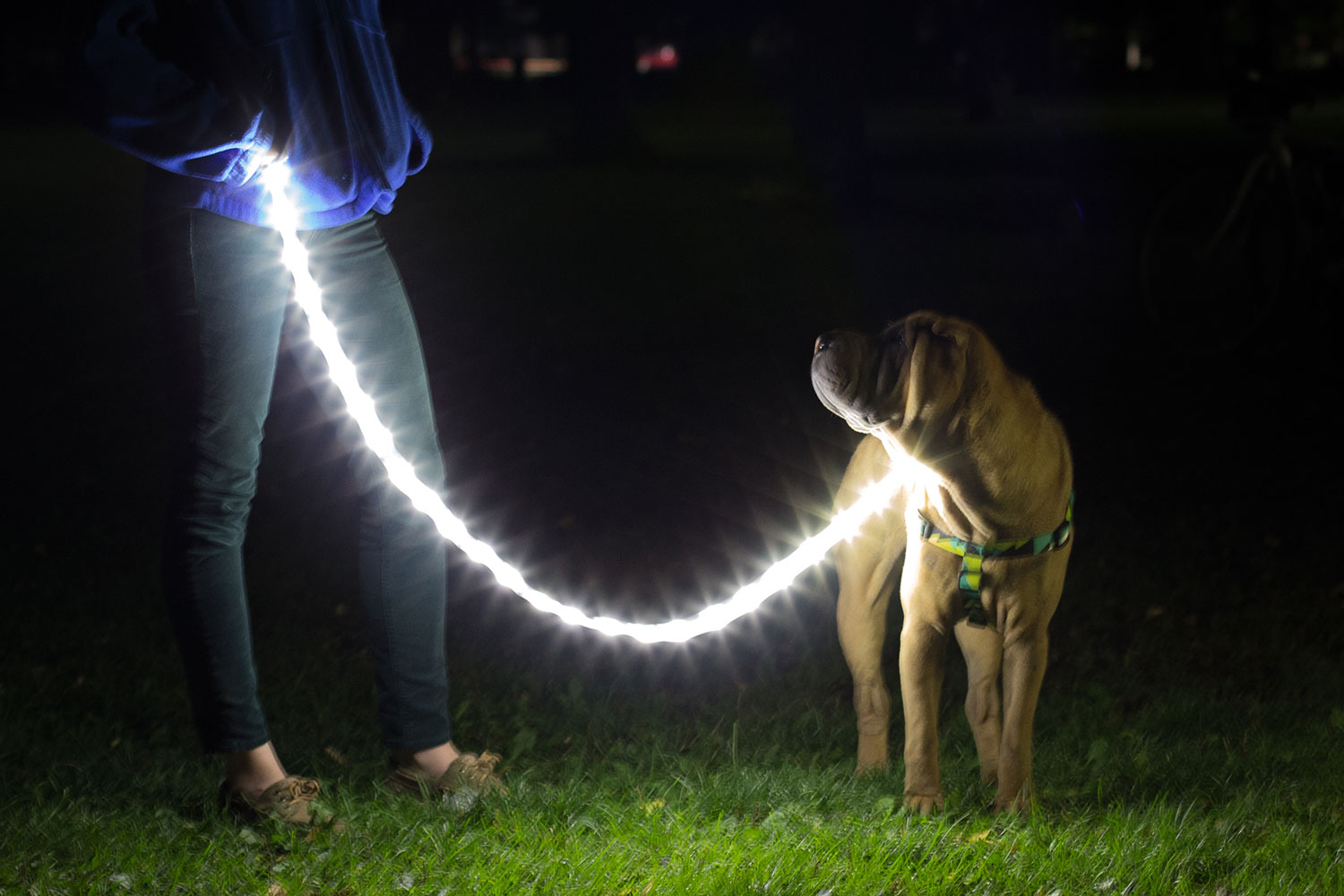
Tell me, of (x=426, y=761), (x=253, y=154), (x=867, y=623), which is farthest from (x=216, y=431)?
(x=867, y=623)

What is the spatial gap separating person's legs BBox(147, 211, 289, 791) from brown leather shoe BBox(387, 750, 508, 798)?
35cm

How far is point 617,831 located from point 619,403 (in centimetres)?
531

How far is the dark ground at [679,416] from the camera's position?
18.2ft

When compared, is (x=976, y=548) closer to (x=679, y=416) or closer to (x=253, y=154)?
(x=253, y=154)

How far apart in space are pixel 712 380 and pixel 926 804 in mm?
5756

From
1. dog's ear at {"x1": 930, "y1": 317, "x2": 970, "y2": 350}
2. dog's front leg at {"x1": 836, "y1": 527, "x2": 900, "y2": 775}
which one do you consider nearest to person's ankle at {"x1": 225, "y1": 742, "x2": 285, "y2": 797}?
dog's front leg at {"x1": 836, "y1": 527, "x2": 900, "y2": 775}

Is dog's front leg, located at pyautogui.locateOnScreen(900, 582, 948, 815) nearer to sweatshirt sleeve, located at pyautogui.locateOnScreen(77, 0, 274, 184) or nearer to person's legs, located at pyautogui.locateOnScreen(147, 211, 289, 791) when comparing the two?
person's legs, located at pyautogui.locateOnScreen(147, 211, 289, 791)

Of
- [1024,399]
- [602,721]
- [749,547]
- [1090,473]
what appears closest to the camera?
[1024,399]

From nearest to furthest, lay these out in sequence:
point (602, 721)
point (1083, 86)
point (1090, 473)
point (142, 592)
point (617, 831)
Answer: point (617, 831) → point (602, 721) → point (142, 592) → point (1090, 473) → point (1083, 86)

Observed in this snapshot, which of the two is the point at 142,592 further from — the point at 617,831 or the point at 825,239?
the point at 825,239

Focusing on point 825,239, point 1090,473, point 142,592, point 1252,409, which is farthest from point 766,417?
point 825,239

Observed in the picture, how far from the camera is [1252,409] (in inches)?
320

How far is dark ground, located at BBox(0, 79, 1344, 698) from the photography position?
5539 mm

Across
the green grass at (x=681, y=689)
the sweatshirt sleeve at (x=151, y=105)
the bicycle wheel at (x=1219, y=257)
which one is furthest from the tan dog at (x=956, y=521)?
the bicycle wheel at (x=1219, y=257)
